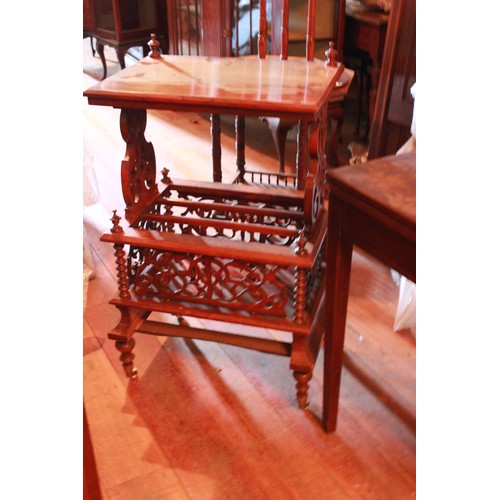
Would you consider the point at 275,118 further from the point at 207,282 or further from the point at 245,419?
the point at 245,419

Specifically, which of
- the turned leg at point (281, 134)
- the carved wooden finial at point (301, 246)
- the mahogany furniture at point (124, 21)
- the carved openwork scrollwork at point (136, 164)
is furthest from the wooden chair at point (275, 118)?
the mahogany furniture at point (124, 21)

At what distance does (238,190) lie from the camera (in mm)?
1596

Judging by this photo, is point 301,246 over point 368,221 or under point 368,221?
under

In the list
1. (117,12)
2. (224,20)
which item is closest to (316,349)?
(224,20)

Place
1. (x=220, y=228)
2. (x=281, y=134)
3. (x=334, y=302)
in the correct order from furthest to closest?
(x=281, y=134) < (x=220, y=228) < (x=334, y=302)

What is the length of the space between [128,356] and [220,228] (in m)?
0.38

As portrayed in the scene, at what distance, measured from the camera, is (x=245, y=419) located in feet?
4.40

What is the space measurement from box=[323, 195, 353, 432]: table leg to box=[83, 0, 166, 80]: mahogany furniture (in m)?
3.14

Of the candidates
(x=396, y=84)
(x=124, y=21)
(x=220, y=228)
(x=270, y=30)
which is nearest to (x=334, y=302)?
(x=220, y=228)

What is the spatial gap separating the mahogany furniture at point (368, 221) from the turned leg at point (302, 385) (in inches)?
5.7

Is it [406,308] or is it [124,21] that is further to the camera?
[124,21]

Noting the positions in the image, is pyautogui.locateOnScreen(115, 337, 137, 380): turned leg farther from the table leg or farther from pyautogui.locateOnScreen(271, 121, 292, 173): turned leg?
pyautogui.locateOnScreen(271, 121, 292, 173): turned leg

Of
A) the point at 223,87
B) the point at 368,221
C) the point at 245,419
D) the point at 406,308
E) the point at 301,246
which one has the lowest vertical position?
the point at 245,419
